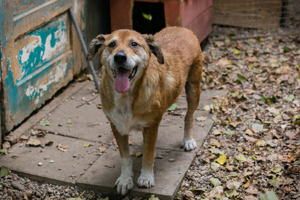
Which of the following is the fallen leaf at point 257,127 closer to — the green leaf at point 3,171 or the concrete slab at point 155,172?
the concrete slab at point 155,172

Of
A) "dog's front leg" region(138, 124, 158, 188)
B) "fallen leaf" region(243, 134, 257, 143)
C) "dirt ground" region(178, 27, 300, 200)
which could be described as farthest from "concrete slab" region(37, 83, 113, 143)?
"fallen leaf" region(243, 134, 257, 143)

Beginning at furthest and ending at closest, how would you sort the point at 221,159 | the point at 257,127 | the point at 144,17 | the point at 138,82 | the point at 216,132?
the point at 144,17, the point at 257,127, the point at 216,132, the point at 221,159, the point at 138,82

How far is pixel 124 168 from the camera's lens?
4355 mm

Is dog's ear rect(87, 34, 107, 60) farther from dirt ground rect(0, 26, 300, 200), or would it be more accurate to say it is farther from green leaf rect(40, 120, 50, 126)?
green leaf rect(40, 120, 50, 126)

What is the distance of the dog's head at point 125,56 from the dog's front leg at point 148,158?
55cm

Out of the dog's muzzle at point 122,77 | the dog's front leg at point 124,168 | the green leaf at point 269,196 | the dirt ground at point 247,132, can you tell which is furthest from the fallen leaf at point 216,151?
the dog's muzzle at point 122,77

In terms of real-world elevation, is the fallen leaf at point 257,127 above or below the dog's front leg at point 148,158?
below

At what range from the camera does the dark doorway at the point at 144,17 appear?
25.7 feet

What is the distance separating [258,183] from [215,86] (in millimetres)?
2426

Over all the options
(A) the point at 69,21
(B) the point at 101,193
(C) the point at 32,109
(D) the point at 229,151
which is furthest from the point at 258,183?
(A) the point at 69,21

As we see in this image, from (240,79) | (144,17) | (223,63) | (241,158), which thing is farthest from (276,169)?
(144,17)

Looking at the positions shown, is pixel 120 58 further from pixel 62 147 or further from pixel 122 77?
pixel 62 147

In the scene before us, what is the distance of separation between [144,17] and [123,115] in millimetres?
4061

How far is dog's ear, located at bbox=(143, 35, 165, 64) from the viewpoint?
157 inches
